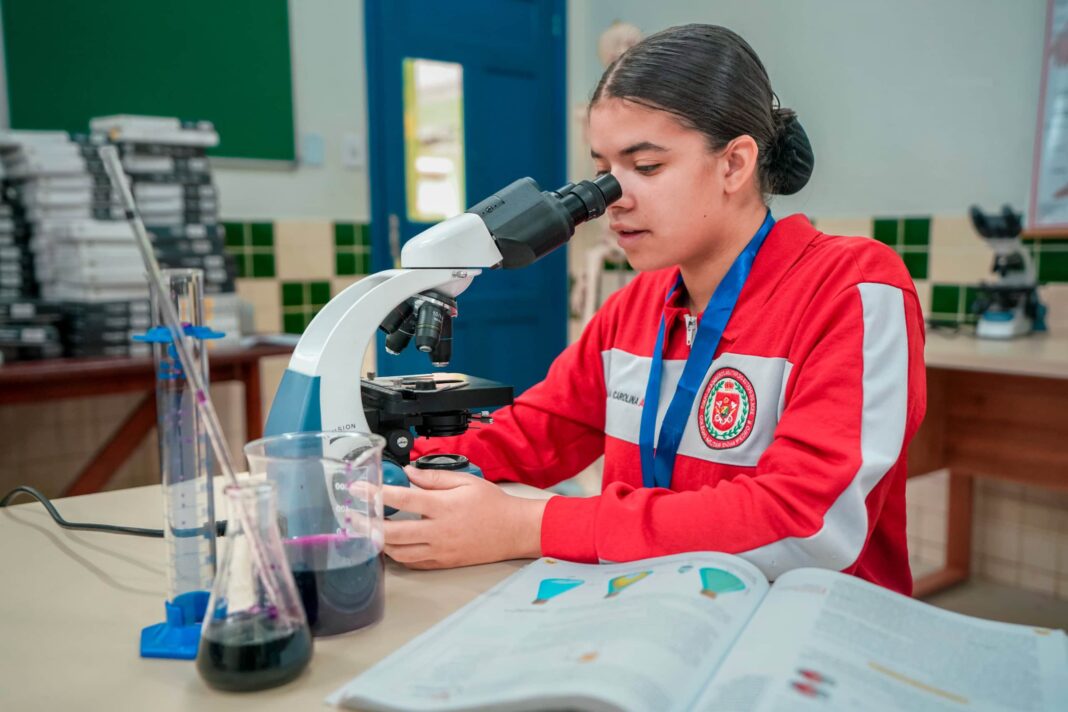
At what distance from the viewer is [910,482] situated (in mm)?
2918

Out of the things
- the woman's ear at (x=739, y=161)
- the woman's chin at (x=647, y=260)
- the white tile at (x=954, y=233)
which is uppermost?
the woman's ear at (x=739, y=161)

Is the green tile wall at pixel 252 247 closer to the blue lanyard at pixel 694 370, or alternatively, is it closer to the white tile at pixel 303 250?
the white tile at pixel 303 250

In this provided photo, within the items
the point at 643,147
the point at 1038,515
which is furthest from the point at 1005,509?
the point at 643,147

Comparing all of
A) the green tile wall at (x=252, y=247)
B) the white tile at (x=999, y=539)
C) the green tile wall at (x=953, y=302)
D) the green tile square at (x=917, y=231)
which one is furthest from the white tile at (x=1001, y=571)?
the green tile wall at (x=252, y=247)

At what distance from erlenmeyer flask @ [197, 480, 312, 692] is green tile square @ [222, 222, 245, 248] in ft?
8.64

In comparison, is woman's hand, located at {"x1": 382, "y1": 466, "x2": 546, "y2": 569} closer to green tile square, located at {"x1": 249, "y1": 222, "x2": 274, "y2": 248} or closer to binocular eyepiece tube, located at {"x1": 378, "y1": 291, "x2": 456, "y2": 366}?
binocular eyepiece tube, located at {"x1": 378, "y1": 291, "x2": 456, "y2": 366}

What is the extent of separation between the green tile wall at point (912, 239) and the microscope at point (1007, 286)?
35 centimetres

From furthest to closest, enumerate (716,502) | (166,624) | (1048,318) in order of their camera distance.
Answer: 1. (1048,318)
2. (716,502)
3. (166,624)

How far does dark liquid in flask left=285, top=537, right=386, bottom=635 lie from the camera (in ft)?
2.26

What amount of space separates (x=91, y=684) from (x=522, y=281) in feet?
11.9

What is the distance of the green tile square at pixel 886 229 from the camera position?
293 cm

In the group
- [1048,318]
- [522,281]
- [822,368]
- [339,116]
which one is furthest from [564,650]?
[522,281]

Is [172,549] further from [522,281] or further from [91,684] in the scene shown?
[522,281]

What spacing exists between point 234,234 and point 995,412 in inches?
96.8
